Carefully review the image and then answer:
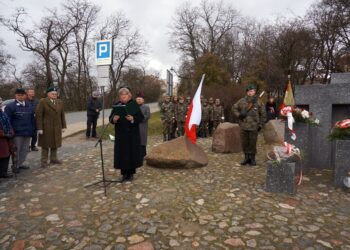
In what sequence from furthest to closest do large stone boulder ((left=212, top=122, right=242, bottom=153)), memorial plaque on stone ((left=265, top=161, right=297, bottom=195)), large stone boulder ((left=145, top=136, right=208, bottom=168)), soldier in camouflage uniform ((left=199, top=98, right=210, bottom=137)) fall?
soldier in camouflage uniform ((left=199, top=98, right=210, bottom=137))
large stone boulder ((left=212, top=122, right=242, bottom=153))
large stone boulder ((left=145, top=136, right=208, bottom=168))
memorial plaque on stone ((left=265, top=161, right=297, bottom=195))

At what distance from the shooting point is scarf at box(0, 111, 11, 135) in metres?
5.97

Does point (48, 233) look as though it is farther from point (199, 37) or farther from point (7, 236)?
point (199, 37)

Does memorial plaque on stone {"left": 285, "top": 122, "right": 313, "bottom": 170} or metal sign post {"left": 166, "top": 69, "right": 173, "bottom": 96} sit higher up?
metal sign post {"left": 166, "top": 69, "right": 173, "bottom": 96}

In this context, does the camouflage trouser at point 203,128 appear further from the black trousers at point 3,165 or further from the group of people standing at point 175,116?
→ the black trousers at point 3,165

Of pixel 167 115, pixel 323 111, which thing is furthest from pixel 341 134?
pixel 167 115

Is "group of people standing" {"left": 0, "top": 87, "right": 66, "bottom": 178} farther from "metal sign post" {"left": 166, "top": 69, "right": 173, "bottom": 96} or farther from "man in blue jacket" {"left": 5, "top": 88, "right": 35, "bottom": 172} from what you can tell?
"metal sign post" {"left": 166, "top": 69, "right": 173, "bottom": 96}

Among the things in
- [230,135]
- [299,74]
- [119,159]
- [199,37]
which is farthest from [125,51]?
[119,159]

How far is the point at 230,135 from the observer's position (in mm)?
8750

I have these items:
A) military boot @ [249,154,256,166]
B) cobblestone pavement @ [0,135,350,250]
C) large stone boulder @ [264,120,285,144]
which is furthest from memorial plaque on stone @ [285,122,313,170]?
large stone boulder @ [264,120,285,144]

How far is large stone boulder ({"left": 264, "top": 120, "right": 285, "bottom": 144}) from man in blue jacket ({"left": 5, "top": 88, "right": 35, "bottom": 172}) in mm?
6914

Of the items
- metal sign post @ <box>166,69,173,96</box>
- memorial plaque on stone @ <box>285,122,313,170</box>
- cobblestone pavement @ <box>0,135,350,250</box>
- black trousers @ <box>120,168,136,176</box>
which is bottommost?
cobblestone pavement @ <box>0,135,350,250</box>

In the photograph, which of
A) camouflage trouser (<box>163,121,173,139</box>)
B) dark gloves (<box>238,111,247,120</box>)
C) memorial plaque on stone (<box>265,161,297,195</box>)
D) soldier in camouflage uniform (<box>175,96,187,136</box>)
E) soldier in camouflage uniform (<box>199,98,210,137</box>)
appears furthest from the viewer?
soldier in camouflage uniform (<box>199,98,210,137</box>)

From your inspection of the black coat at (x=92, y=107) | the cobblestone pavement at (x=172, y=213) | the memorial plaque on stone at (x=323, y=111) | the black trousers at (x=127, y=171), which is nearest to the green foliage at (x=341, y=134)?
the cobblestone pavement at (x=172, y=213)

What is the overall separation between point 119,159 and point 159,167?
142 cm
